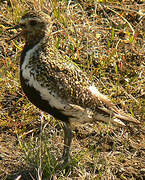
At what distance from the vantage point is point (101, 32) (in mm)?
5496

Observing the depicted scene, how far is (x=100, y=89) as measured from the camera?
479cm

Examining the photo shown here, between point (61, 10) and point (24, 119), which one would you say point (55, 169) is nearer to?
point (24, 119)

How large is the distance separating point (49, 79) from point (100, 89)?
4.74ft

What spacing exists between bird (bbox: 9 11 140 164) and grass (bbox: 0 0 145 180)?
36cm

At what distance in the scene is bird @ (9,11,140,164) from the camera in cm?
343

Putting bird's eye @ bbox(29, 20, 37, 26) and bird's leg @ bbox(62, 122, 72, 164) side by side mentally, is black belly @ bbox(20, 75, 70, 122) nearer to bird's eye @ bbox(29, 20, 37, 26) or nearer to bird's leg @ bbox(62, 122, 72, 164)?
bird's leg @ bbox(62, 122, 72, 164)

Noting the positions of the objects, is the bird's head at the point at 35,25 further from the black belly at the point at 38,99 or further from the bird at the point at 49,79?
the black belly at the point at 38,99

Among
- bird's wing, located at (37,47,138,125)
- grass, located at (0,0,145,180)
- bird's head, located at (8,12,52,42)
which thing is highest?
bird's head, located at (8,12,52,42)

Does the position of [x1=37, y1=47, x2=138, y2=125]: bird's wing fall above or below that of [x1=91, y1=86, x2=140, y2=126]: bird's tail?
above

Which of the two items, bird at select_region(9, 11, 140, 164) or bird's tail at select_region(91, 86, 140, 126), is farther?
bird's tail at select_region(91, 86, 140, 126)

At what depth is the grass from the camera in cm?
383

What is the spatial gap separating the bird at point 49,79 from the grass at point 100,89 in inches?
14.1

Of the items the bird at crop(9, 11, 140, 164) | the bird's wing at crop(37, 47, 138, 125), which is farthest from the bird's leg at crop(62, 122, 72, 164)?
the bird's wing at crop(37, 47, 138, 125)

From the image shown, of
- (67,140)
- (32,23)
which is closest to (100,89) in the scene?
(67,140)
